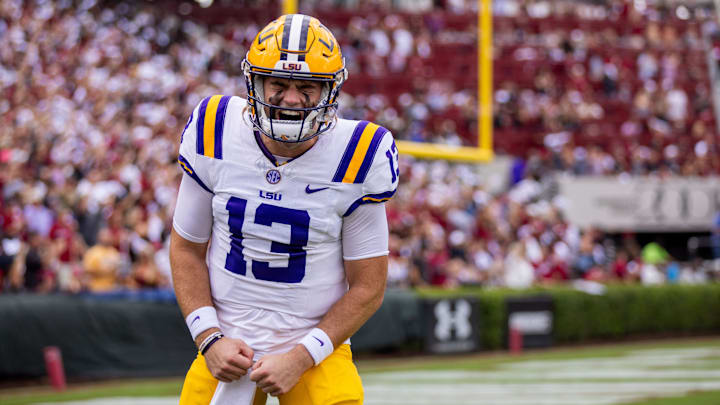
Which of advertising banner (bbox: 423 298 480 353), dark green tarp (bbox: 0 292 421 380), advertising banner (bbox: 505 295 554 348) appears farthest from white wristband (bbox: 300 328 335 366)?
advertising banner (bbox: 505 295 554 348)

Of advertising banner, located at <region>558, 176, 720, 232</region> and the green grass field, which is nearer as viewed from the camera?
the green grass field

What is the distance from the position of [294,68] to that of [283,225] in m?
0.43

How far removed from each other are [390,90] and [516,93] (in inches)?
103

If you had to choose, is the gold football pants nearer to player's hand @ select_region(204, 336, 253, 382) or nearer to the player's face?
player's hand @ select_region(204, 336, 253, 382)

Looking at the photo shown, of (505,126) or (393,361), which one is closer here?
(393,361)

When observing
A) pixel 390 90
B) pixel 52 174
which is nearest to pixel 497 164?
pixel 390 90

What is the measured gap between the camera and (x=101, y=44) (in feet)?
55.3

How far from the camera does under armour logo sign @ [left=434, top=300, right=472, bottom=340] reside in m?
12.0

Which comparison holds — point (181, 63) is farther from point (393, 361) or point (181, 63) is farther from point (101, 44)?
point (393, 361)

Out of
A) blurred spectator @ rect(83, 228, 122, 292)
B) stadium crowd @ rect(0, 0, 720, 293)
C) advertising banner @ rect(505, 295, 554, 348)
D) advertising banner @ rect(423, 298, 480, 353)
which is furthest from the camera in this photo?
advertising banner @ rect(505, 295, 554, 348)

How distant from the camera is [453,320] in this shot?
12.2 m

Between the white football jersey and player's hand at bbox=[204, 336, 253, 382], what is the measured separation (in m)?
0.08

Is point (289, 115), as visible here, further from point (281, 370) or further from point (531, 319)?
point (531, 319)

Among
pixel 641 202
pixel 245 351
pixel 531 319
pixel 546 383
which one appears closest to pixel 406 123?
pixel 641 202
